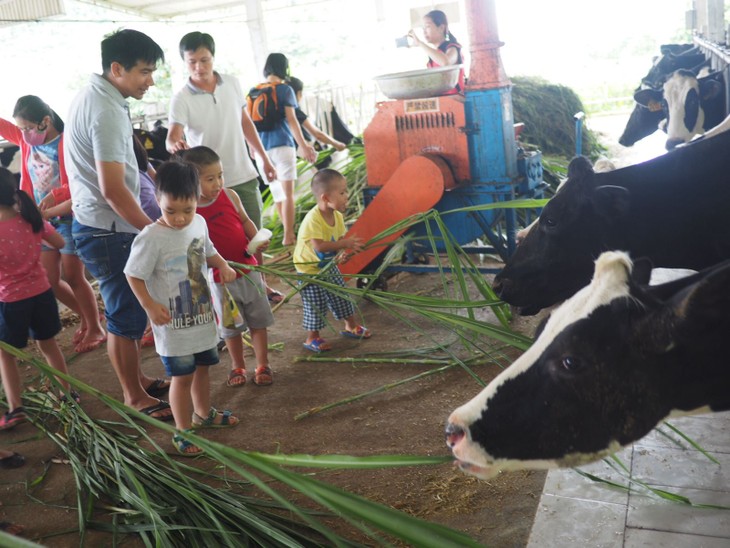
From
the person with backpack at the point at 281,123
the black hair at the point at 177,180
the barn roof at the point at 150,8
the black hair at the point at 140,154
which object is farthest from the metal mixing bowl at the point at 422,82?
the barn roof at the point at 150,8

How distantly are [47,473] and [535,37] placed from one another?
23532mm

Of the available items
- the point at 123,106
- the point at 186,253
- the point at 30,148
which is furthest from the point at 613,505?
the point at 30,148

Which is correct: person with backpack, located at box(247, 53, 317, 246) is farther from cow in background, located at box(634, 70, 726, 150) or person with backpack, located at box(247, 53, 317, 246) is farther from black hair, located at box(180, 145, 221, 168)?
cow in background, located at box(634, 70, 726, 150)

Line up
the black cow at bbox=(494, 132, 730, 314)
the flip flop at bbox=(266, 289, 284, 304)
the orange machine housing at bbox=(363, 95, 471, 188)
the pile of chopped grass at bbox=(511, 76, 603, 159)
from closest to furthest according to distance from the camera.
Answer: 1. the black cow at bbox=(494, 132, 730, 314)
2. the orange machine housing at bbox=(363, 95, 471, 188)
3. the flip flop at bbox=(266, 289, 284, 304)
4. the pile of chopped grass at bbox=(511, 76, 603, 159)

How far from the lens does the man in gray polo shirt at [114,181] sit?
343 centimetres

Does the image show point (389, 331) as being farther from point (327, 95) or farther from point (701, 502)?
point (327, 95)

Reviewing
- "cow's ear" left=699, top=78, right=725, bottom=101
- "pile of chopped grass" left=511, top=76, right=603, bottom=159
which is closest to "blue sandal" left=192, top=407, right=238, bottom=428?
"cow's ear" left=699, top=78, right=725, bottom=101

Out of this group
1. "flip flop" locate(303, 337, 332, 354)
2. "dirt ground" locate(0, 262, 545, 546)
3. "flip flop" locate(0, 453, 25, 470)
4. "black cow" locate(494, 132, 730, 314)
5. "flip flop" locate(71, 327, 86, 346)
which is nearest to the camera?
"dirt ground" locate(0, 262, 545, 546)

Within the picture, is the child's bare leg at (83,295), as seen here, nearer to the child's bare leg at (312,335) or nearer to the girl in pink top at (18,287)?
the girl in pink top at (18,287)

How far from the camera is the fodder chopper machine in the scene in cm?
505

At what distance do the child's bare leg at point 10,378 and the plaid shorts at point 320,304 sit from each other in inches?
65.3

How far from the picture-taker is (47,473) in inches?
138

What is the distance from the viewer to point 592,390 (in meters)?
1.91

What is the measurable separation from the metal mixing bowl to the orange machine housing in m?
0.06
